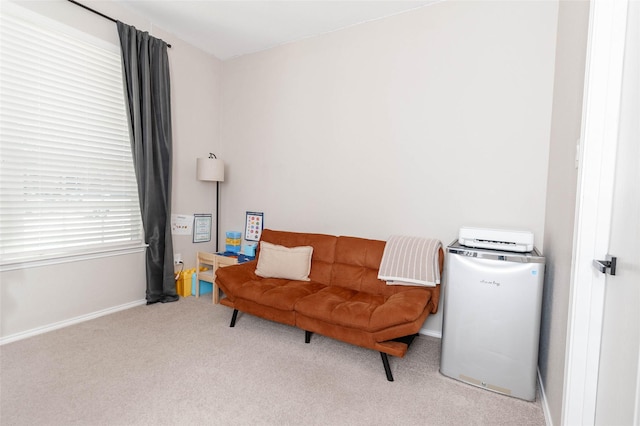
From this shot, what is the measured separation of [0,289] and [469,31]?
4.08m

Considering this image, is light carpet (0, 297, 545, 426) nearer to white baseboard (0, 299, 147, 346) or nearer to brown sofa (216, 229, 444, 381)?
white baseboard (0, 299, 147, 346)

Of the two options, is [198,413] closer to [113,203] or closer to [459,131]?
[113,203]

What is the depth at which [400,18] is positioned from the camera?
9.18 ft

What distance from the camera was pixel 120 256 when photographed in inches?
121

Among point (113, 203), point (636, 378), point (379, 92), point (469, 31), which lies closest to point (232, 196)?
point (113, 203)

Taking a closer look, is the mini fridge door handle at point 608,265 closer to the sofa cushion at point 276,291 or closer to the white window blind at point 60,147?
the sofa cushion at point 276,291

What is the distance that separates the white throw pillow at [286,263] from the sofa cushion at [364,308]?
1.23 feet

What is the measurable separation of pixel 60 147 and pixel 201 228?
1600 millimetres

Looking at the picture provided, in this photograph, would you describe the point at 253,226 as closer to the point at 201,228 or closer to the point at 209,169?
the point at 201,228

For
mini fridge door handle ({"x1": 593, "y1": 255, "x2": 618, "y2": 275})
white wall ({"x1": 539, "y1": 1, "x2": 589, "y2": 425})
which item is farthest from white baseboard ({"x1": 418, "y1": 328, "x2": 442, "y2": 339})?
mini fridge door handle ({"x1": 593, "y1": 255, "x2": 618, "y2": 275})

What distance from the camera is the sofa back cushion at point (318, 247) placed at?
9.39ft

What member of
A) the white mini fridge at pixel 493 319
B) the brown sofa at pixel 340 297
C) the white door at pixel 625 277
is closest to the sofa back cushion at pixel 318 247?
the brown sofa at pixel 340 297

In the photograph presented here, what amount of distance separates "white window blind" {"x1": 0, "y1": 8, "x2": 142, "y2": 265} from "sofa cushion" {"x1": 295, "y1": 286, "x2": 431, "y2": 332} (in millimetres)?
2047

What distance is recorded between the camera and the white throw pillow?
2844mm
